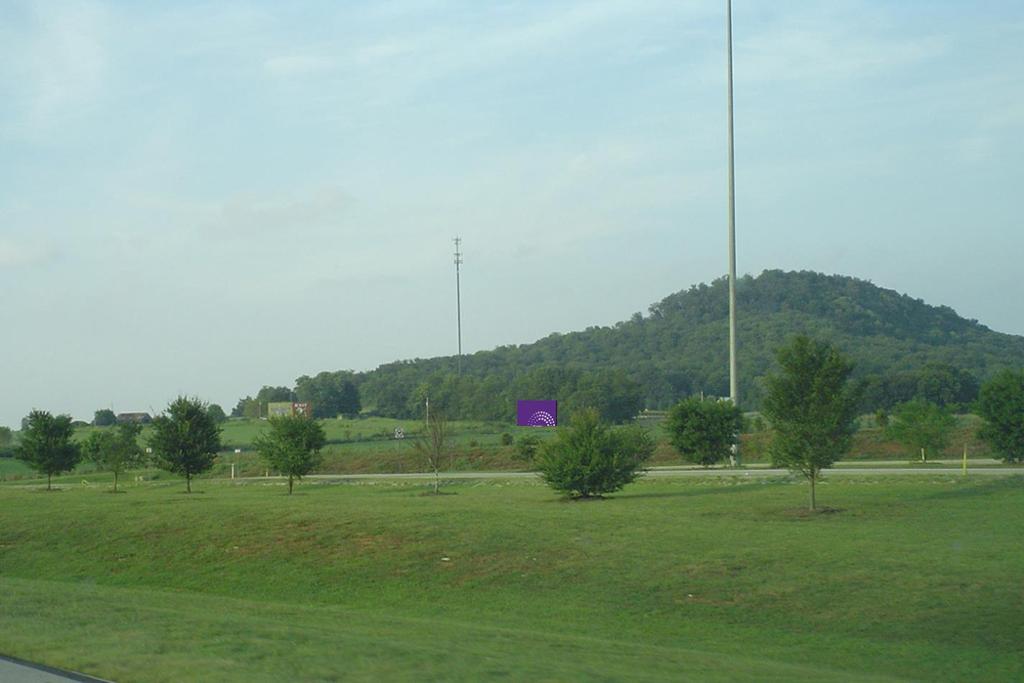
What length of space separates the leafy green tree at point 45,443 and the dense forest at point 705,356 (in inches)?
1950

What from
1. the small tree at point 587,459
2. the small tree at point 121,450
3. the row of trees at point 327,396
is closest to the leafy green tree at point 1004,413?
the small tree at point 587,459

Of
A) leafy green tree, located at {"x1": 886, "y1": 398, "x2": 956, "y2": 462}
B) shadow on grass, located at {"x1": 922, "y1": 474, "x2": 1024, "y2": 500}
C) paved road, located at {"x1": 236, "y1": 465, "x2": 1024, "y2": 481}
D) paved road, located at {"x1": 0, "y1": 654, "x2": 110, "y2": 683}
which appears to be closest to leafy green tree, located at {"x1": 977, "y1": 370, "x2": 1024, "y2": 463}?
paved road, located at {"x1": 236, "y1": 465, "x2": 1024, "y2": 481}

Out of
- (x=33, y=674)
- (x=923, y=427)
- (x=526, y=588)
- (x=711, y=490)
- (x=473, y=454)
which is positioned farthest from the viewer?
(x=473, y=454)

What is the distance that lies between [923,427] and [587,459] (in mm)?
21638

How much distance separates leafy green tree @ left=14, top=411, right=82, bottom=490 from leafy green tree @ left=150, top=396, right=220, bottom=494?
904cm

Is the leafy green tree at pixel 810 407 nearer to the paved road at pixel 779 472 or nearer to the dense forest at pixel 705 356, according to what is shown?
the paved road at pixel 779 472

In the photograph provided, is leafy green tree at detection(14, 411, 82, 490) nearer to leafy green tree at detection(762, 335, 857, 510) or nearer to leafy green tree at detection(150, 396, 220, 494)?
leafy green tree at detection(150, 396, 220, 494)

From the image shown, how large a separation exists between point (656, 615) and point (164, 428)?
120 ft

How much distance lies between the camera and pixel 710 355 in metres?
139

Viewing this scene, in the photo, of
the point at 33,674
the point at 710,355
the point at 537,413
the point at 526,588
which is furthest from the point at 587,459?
the point at 710,355

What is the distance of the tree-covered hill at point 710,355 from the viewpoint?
337ft

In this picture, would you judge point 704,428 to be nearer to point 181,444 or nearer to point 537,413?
point 181,444

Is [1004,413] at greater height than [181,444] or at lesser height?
greater

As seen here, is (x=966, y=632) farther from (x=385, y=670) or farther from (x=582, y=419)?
(x=582, y=419)
